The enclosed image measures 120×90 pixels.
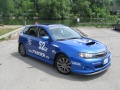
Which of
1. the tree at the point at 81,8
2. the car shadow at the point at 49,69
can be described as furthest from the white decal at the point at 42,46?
the tree at the point at 81,8

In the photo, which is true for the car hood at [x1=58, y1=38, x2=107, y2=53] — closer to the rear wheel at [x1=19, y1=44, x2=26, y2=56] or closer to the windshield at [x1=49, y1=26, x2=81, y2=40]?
the windshield at [x1=49, y1=26, x2=81, y2=40]

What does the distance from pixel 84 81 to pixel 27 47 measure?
10.7 ft

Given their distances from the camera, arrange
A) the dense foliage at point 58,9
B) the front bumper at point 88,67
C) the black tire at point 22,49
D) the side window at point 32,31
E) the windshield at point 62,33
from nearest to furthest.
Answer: the front bumper at point 88,67, the windshield at point 62,33, the side window at point 32,31, the black tire at point 22,49, the dense foliage at point 58,9

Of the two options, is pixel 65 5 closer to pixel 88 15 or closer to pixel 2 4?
pixel 88 15

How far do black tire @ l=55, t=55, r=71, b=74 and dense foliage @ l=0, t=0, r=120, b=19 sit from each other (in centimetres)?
6025

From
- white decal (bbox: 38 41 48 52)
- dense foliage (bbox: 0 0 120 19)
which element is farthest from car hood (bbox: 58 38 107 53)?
dense foliage (bbox: 0 0 120 19)

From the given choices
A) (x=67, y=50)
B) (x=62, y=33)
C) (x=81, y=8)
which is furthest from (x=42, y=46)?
(x=81, y=8)

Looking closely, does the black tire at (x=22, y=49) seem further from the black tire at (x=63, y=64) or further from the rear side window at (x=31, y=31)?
the black tire at (x=63, y=64)

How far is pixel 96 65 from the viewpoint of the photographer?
5.16 meters

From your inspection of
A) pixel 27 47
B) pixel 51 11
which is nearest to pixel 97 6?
pixel 51 11

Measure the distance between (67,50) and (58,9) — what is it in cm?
6236

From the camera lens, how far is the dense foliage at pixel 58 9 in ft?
Result: 216

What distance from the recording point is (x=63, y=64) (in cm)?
562

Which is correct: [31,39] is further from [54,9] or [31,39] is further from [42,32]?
[54,9]
